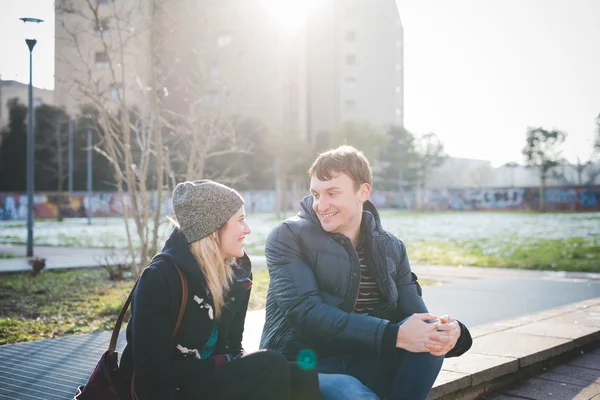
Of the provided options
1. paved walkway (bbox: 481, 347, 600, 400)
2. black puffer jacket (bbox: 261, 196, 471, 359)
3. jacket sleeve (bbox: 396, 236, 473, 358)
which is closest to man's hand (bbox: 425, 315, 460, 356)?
black puffer jacket (bbox: 261, 196, 471, 359)

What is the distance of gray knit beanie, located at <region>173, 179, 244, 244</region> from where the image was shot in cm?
274

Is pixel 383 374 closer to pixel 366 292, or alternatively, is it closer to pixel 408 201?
pixel 366 292

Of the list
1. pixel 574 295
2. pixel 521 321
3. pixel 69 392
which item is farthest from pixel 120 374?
pixel 574 295

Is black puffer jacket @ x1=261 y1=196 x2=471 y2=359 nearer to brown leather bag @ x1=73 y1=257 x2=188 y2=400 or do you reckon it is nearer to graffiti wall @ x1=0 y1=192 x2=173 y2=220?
brown leather bag @ x1=73 y1=257 x2=188 y2=400

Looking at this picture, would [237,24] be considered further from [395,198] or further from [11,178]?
[395,198]

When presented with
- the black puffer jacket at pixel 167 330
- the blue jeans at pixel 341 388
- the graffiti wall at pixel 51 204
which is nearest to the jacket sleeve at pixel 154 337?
the black puffer jacket at pixel 167 330

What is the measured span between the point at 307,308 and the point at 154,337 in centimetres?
84

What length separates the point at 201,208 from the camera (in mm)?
2771

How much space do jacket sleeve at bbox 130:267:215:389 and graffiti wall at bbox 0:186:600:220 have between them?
112 ft

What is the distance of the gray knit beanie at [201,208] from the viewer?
274 centimetres

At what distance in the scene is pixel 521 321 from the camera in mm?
6273

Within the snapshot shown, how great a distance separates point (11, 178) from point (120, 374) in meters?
48.7

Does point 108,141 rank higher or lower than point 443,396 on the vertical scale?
higher

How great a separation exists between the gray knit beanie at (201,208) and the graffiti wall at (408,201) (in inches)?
1328
